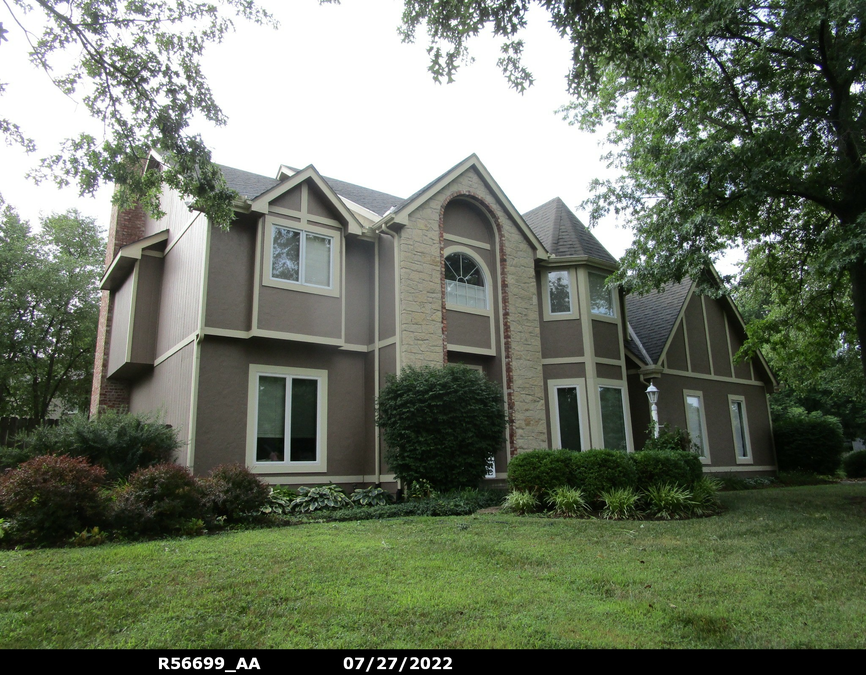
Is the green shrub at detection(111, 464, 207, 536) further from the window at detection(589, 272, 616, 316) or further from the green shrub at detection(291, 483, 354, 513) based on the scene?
the window at detection(589, 272, 616, 316)

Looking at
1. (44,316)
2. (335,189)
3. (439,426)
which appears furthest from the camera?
(44,316)

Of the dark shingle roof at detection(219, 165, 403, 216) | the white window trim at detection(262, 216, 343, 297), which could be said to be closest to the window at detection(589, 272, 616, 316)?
the dark shingle roof at detection(219, 165, 403, 216)

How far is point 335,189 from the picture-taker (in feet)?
60.7

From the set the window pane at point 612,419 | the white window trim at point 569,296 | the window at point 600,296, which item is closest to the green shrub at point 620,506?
the window pane at point 612,419

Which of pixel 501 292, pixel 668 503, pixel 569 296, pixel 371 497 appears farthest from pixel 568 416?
pixel 371 497

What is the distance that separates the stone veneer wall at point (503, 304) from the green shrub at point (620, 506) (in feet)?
13.3

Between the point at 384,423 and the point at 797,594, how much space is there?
8.23 metres

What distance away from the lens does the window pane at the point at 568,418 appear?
52.2ft

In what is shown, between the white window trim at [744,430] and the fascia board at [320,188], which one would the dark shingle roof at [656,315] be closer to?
the white window trim at [744,430]

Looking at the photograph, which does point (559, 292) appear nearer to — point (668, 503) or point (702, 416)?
point (702, 416)

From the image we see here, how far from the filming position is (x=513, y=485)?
37.7 ft

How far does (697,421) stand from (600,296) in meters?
6.10

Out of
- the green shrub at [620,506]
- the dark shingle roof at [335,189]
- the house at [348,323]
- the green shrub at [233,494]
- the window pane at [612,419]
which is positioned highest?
the dark shingle roof at [335,189]

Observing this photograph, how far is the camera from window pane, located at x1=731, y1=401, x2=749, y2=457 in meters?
20.9
